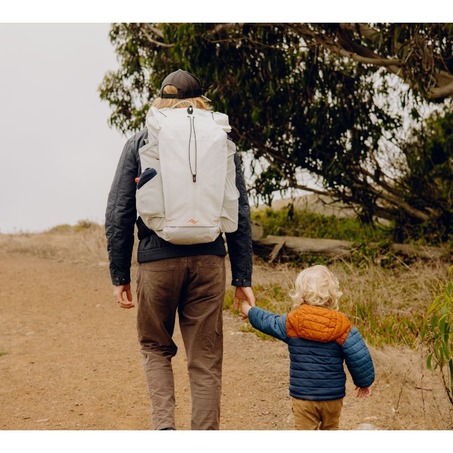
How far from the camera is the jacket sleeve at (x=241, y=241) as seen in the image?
4.50 m

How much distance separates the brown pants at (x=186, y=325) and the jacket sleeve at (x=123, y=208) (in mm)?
188

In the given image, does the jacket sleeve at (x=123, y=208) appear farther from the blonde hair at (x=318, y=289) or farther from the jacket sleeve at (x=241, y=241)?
the blonde hair at (x=318, y=289)

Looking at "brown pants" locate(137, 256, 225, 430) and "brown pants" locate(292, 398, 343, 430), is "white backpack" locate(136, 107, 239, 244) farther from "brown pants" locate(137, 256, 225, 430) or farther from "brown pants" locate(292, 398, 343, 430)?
"brown pants" locate(292, 398, 343, 430)

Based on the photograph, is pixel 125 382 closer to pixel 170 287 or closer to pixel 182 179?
pixel 170 287

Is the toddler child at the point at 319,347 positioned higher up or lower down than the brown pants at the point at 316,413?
higher up

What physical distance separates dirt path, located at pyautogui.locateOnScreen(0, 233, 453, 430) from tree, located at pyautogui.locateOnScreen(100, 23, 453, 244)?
3954 millimetres

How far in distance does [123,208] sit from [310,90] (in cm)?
802

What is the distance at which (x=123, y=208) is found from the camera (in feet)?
14.3

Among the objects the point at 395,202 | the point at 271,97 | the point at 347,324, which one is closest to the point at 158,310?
the point at 347,324

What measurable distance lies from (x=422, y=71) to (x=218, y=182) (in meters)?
6.26

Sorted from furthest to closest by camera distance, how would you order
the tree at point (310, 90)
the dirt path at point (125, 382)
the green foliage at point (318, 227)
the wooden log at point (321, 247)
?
the green foliage at point (318, 227)
the wooden log at point (321, 247)
the tree at point (310, 90)
the dirt path at point (125, 382)

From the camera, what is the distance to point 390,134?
1283cm

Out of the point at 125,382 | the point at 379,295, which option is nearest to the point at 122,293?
the point at 125,382

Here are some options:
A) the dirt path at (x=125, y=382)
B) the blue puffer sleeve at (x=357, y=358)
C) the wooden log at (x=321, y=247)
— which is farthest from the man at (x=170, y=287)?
the wooden log at (x=321, y=247)
